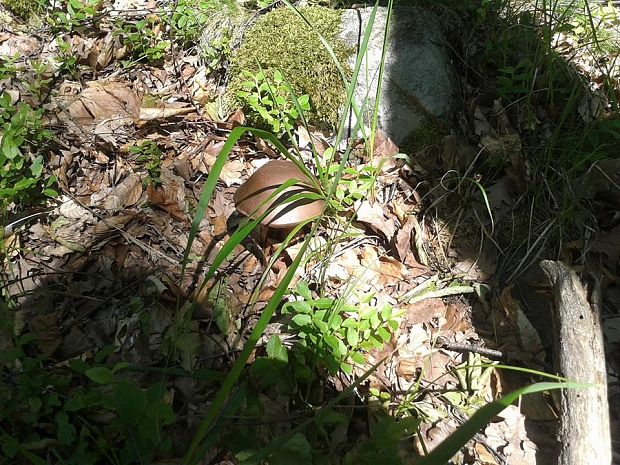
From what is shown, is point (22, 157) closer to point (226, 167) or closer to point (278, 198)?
point (226, 167)

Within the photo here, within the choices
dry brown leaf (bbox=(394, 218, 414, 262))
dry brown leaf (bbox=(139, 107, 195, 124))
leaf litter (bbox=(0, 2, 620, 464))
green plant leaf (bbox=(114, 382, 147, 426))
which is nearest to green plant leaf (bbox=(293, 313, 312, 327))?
leaf litter (bbox=(0, 2, 620, 464))

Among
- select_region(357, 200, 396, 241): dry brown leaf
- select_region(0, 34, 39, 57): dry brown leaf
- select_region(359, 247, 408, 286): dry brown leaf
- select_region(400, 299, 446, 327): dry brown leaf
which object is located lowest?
select_region(400, 299, 446, 327): dry brown leaf

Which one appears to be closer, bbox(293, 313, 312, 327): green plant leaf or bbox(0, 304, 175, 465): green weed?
bbox(0, 304, 175, 465): green weed

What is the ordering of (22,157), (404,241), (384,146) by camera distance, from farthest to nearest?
(384,146) → (404,241) → (22,157)

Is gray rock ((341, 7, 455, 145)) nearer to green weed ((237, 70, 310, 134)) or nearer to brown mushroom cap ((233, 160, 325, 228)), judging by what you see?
green weed ((237, 70, 310, 134))

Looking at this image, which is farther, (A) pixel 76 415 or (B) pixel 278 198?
(B) pixel 278 198

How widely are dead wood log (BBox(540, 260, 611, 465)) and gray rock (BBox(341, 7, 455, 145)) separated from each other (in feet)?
4.52

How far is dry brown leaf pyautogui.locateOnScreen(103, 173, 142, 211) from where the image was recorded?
2754 millimetres

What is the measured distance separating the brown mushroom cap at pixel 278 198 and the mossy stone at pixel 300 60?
31.1 inches

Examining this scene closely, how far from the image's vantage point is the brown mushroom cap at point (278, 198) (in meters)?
2.38

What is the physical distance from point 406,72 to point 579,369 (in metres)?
2.07

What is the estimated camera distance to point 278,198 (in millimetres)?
2379

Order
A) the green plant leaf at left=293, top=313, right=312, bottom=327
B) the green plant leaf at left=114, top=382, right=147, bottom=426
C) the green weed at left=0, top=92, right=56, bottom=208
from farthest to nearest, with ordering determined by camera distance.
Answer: the green weed at left=0, top=92, right=56, bottom=208, the green plant leaf at left=293, top=313, right=312, bottom=327, the green plant leaf at left=114, top=382, right=147, bottom=426

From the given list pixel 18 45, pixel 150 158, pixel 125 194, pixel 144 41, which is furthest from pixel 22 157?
pixel 18 45
